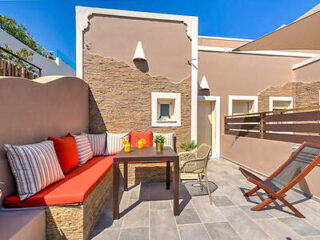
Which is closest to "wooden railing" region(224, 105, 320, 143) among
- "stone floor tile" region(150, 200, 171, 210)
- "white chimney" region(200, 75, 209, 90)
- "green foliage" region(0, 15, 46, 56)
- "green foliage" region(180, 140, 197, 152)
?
"white chimney" region(200, 75, 209, 90)

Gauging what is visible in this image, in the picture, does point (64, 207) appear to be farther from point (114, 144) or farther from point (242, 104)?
point (242, 104)

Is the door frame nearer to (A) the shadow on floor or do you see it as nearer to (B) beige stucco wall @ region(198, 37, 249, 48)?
(B) beige stucco wall @ region(198, 37, 249, 48)

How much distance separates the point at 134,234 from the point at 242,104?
19.3 ft

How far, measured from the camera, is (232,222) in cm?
183

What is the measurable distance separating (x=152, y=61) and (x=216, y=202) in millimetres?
3800

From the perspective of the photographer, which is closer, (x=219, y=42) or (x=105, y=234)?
(x=105, y=234)

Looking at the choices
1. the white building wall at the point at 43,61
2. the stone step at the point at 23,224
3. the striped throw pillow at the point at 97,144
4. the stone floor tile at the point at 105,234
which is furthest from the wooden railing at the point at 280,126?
the white building wall at the point at 43,61

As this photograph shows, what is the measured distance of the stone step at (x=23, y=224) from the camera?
1.14m

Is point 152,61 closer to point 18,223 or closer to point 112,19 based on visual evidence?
point 112,19

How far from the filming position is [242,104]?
5.72m

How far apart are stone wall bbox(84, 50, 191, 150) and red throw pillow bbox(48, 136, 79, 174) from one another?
61.6 inches

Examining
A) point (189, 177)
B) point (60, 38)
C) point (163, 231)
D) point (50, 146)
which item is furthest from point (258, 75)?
point (60, 38)

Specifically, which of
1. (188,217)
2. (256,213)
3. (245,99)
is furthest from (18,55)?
(245,99)

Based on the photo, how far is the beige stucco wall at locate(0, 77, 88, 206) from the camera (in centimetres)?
159
